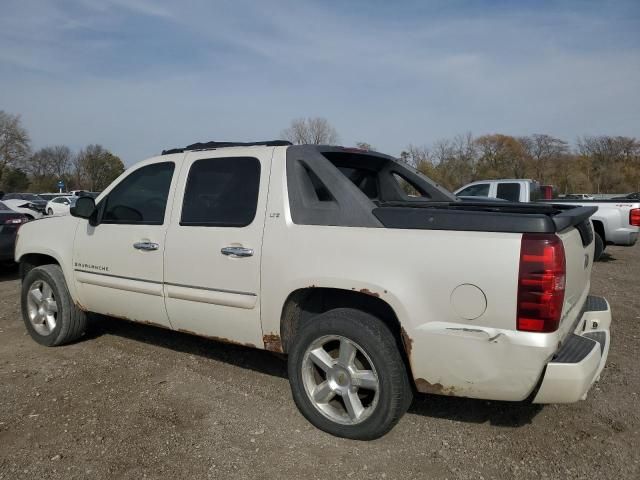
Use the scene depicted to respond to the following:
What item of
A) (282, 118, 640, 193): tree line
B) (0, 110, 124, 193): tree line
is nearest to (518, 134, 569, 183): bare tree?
(282, 118, 640, 193): tree line

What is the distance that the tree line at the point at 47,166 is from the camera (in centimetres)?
7012

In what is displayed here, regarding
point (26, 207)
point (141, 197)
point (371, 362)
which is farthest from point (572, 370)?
point (26, 207)

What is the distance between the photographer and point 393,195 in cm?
438

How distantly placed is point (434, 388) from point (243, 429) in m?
1.26

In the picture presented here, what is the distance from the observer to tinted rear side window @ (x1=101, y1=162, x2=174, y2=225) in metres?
4.02

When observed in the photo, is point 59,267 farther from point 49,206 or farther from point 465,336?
point 49,206

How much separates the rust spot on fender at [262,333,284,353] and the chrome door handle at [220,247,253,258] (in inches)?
21.6

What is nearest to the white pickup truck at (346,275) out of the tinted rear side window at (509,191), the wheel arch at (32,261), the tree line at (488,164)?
the wheel arch at (32,261)

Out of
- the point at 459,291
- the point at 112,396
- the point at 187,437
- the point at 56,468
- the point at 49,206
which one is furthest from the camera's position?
the point at 49,206

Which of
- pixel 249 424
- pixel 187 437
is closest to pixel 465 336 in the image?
pixel 249 424

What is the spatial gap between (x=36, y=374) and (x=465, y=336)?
3473 millimetres

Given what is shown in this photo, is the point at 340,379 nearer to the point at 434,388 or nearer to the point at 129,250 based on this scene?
the point at 434,388

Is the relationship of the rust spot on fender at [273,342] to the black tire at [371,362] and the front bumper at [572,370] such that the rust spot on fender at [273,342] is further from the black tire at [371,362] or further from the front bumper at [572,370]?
the front bumper at [572,370]

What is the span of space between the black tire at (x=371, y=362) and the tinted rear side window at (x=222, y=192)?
Answer: 0.89 metres
